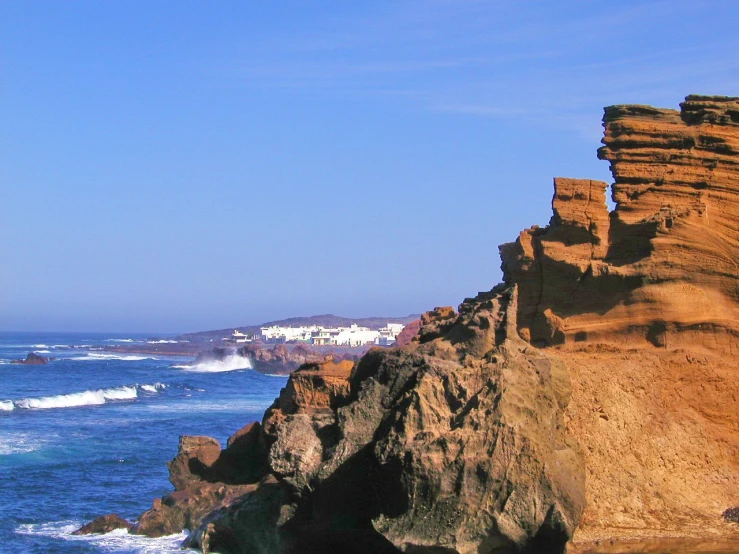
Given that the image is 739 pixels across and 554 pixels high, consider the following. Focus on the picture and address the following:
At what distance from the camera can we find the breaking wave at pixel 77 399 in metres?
55.3

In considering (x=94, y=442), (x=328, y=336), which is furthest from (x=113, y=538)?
(x=328, y=336)

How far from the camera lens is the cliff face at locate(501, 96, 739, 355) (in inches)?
667

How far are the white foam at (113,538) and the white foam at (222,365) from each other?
7458 cm

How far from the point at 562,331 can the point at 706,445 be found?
2.71 meters

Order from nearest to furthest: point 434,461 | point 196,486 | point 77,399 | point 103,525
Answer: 1. point 434,461
2. point 196,486
3. point 103,525
4. point 77,399

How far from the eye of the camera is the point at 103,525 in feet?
76.8

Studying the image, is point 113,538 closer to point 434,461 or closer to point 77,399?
→ point 434,461

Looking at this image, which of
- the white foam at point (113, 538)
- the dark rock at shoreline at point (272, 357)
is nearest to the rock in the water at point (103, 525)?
the white foam at point (113, 538)

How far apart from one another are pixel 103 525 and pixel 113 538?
81 cm

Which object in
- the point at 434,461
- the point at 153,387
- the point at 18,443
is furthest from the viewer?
the point at 153,387

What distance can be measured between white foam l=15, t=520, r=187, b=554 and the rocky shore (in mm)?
1085

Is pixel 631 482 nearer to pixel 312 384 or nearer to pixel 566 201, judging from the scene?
pixel 566 201

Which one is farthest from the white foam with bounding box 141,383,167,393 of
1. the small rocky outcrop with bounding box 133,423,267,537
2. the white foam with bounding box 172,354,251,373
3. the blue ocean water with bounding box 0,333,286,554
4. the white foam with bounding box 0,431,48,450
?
the small rocky outcrop with bounding box 133,423,267,537

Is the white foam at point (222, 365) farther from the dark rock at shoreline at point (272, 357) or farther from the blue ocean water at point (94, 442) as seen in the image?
the blue ocean water at point (94, 442)
